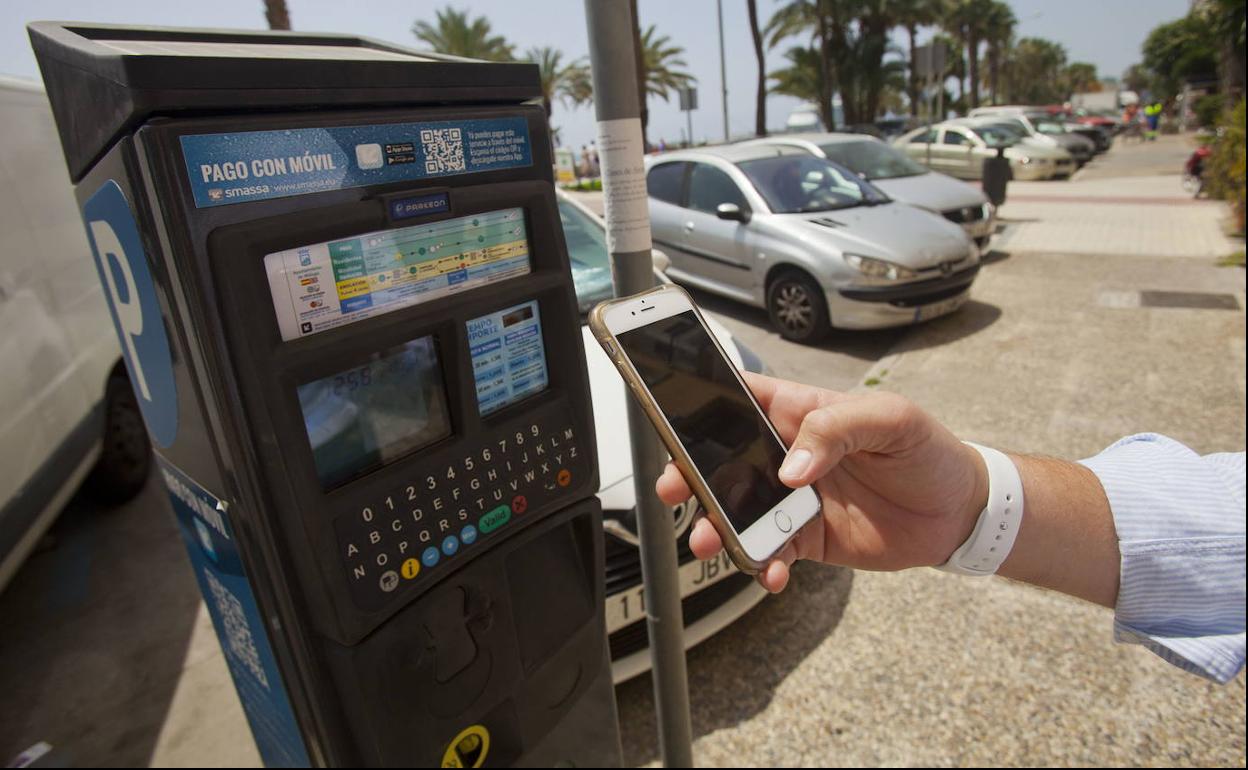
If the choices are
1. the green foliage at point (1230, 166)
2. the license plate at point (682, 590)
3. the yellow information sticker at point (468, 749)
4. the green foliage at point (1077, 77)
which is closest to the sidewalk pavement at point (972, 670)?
the license plate at point (682, 590)

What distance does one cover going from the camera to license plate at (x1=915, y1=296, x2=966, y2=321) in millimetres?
5508

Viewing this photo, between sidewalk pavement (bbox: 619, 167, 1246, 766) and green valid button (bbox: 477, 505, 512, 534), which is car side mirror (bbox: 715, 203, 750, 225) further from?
green valid button (bbox: 477, 505, 512, 534)

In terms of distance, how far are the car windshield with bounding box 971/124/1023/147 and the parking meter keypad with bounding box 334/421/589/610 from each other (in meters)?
15.9

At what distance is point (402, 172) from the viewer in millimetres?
1118

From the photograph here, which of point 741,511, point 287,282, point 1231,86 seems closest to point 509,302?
point 287,282

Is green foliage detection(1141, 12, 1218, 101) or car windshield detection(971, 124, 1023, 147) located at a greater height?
green foliage detection(1141, 12, 1218, 101)

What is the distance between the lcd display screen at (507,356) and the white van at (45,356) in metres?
2.75

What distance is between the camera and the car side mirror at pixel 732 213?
5.73 m

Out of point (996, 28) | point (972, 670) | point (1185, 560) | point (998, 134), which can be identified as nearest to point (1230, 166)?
point (998, 134)

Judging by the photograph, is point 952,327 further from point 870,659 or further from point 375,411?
point 375,411

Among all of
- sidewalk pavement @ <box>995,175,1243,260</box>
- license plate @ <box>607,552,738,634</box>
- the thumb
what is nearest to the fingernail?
the thumb

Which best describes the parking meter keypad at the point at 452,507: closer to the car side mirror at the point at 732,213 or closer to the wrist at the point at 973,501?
the wrist at the point at 973,501

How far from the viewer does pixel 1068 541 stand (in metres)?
1.26

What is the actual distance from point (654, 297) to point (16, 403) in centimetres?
323
